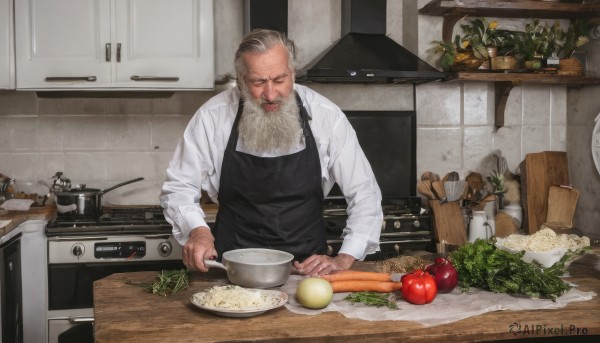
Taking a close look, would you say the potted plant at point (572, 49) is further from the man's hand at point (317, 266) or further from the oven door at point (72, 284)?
the oven door at point (72, 284)

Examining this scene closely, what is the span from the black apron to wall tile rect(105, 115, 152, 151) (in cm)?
169

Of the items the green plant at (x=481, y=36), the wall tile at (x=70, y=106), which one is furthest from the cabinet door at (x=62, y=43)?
the green plant at (x=481, y=36)

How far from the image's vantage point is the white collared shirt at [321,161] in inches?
106

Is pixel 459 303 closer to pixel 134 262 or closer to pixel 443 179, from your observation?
pixel 134 262

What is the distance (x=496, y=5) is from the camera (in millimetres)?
4230

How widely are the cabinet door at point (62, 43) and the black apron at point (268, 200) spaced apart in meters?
1.43

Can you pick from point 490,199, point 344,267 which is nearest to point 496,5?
point 490,199

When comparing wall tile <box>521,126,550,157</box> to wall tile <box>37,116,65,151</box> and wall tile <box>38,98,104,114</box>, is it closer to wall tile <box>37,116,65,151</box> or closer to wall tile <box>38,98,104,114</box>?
wall tile <box>38,98,104,114</box>

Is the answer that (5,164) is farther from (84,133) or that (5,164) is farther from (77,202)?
(77,202)

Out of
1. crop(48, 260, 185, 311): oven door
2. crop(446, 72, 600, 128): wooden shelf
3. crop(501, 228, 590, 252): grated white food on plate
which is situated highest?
crop(446, 72, 600, 128): wooden shelf

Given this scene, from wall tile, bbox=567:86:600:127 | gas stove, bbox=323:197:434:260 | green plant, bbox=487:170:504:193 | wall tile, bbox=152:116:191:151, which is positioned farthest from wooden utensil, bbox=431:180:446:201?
wall tile, bbox=152:116:191:151

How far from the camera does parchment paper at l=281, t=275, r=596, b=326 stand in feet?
6.32

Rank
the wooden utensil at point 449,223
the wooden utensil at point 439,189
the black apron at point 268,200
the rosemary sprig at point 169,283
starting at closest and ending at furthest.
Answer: the rosemary sprig at point 169,283, the black apron at point 268,200, the wooden utensil at point 449,223, the wooden utensil at point 439,189

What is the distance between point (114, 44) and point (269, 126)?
164 cm
